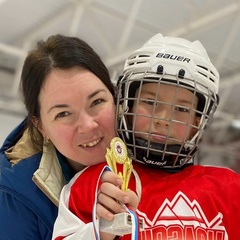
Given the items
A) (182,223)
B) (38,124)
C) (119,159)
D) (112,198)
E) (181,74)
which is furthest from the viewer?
(38,124)

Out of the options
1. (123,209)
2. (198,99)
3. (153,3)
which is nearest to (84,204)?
(123,209)

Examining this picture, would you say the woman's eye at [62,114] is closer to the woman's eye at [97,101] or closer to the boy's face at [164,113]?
the woman's eye at [97,101]

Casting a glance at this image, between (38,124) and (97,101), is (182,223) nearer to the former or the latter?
(97,101)

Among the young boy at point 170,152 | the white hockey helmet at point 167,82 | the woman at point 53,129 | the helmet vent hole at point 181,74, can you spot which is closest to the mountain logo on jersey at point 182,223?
the young boy at point 170,152

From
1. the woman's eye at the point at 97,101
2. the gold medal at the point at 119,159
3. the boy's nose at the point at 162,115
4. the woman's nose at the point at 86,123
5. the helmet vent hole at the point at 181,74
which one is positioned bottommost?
the gold medal at the point at 119,159

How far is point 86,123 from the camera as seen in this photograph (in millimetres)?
1181

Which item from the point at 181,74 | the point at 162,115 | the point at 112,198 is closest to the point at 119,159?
the point at 112,198

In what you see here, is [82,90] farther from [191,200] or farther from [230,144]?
[230,144]

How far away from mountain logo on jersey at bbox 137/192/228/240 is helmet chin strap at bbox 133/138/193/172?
98 millimetres

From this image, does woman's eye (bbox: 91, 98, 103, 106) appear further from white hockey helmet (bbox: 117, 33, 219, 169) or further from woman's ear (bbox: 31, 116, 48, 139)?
woman's ear (bbox: 31, 116, 48, 139)

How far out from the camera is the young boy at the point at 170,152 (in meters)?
1.16

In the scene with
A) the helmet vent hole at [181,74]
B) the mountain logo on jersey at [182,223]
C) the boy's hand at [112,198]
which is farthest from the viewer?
the helmet vent hole at [181,74]

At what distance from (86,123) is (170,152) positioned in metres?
0.24

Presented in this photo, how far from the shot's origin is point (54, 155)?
4.63 feet
